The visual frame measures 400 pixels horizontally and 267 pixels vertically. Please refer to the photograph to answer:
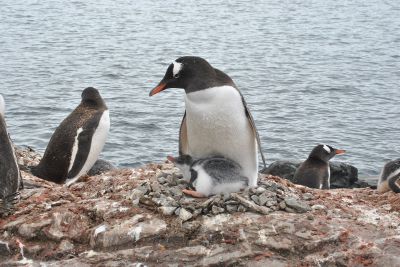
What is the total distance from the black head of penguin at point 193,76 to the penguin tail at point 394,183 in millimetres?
3171

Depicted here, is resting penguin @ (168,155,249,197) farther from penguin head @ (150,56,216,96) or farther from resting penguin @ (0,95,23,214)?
resting penguin @ (0,95,23,214)

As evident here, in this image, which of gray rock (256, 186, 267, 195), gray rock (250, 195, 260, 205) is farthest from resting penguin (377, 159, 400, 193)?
gray rock (250, 195, 260, 205)

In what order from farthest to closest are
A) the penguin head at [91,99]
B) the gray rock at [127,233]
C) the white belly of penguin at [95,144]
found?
the penguin head at [91,99] < the white belly of penguin at [95,144] < the gray rock at [127,233]

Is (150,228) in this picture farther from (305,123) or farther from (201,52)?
(201,52)

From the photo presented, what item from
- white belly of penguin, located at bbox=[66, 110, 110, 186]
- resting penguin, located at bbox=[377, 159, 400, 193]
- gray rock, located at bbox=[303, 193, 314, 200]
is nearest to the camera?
gray rock, located at bbox=[303, 193, 314, 200]

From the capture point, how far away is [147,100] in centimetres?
1962

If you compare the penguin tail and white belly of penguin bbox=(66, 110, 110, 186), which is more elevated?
white belly of penguin bbox=(66, 110, 110, 186)

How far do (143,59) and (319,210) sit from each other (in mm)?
20977

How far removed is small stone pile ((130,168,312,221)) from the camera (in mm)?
6141

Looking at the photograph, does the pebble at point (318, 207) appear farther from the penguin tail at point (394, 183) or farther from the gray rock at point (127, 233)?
the penguin tail at point (394, 183)

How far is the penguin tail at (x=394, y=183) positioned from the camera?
8738 millimetres

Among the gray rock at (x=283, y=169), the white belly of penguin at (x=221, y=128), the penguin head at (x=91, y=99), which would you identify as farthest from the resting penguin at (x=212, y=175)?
the gray rock at (x=283, y=169)

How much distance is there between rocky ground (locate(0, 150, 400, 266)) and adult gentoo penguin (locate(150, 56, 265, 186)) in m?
0.32

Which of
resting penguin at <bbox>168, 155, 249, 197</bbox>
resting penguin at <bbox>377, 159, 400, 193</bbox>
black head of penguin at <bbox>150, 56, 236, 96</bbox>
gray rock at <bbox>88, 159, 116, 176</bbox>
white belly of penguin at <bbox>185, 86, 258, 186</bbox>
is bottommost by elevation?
gray rock at <bbox>88, 159, 116, 176</bbox>
